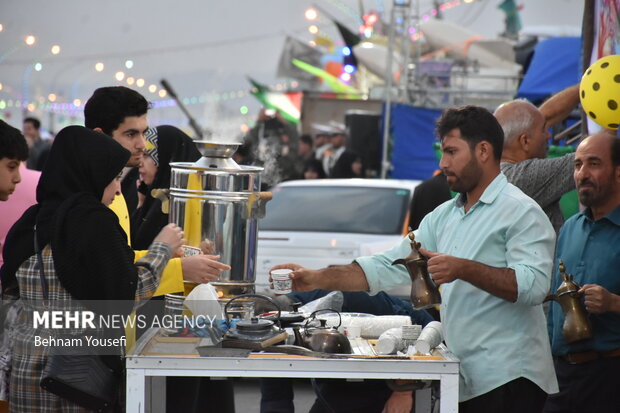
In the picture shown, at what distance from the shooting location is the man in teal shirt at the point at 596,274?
4516 mm

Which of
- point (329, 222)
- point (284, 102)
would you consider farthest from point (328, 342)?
point (284, 102)

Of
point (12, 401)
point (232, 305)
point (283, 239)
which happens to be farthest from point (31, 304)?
point (283, 239)

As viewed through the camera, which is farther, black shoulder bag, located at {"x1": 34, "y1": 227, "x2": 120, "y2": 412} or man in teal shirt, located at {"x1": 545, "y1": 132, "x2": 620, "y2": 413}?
man in teal shirt, located at {"x1": 545, "y1": 132, "x2": 620, "y2": 413}

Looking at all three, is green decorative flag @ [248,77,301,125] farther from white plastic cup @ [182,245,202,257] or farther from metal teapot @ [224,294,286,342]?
metal teapot @ [224,294,286,342]

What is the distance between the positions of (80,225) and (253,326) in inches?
31.4

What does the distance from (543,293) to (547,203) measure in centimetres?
147

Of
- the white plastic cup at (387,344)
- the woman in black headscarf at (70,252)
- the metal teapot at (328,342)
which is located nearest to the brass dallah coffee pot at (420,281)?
the white plastic cup at (387,344)

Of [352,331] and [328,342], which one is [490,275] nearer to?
[328,342]

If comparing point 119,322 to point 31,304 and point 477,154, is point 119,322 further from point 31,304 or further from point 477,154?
point 477,154

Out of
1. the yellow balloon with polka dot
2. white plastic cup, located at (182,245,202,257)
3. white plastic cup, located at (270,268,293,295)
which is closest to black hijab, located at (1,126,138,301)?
white plastic cup, located at (182,245,202,257)

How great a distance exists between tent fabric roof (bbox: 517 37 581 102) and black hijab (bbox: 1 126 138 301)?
8896mm

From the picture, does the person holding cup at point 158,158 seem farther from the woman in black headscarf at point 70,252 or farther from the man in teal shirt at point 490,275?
the man in teal shirt at point 490,275

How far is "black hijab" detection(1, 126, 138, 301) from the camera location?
3760mm

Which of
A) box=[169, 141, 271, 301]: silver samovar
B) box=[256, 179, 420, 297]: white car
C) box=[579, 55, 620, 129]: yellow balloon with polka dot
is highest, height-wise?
box=[579, 55, 620, 129]: yellow balloon with polka dot
